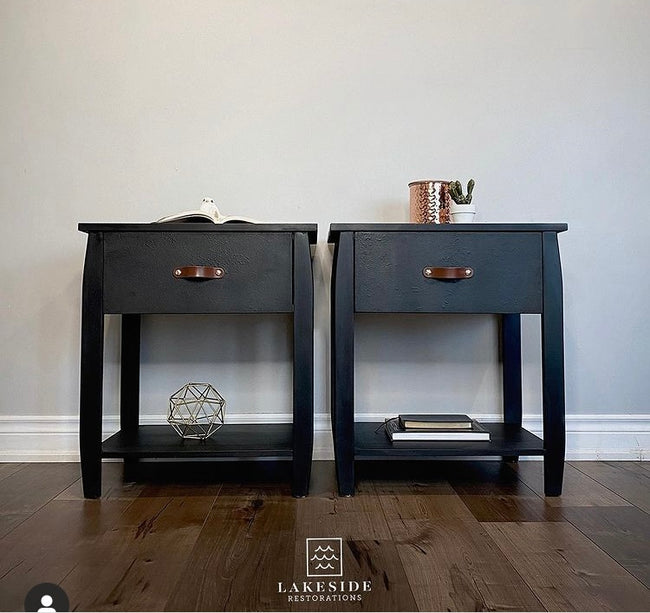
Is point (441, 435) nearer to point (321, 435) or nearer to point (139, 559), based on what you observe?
point (321, 435)

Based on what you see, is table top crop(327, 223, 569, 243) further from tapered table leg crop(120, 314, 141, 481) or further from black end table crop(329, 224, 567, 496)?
tapered table leg crop(120, 314, 141, 481)

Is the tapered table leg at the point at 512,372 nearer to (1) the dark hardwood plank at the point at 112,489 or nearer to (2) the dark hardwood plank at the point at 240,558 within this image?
(2) the dark hardwood plank at the point at 240,558

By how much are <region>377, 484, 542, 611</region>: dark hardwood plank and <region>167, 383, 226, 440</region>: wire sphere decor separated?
0.55 meters

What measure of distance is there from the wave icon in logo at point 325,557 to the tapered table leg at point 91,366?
1.95 ft

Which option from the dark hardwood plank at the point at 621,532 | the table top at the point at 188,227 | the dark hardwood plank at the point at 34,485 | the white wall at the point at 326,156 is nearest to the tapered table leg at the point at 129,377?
the white wall at the point at 326,156

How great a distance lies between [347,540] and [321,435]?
0.71 m

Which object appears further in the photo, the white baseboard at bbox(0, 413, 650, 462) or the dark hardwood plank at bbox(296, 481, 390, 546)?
the white baseboard at bbox(0, 413, 650, 462)

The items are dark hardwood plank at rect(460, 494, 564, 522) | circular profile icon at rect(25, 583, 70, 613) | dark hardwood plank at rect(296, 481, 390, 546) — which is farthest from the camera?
dark hardwood plank at rect(460, 494, 564, 522)

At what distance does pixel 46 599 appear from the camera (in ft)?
3.07

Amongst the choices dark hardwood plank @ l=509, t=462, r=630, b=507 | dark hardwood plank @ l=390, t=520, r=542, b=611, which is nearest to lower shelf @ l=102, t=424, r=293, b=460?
dark hardwood plank @ l=390, t=520, r=542, b=611

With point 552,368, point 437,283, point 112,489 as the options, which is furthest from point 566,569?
point 112,489

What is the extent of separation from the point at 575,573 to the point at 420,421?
62 cm

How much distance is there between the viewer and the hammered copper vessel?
5.51 ft

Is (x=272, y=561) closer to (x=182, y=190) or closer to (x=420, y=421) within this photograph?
(x=420, y=421)
